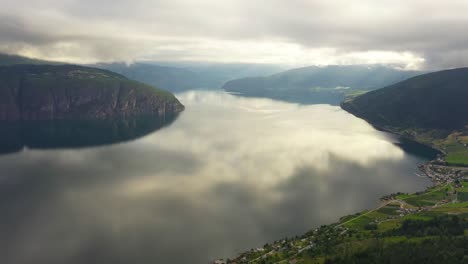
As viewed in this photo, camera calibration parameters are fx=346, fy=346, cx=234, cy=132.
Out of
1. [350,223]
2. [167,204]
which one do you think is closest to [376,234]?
[350,223]

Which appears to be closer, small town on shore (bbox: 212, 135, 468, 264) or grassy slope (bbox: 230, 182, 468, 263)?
grassy slope (bbox: 230, 182, 468, 263)

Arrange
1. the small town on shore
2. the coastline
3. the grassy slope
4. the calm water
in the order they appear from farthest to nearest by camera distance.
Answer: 1. the calm water
2. the small town on shore
3. the coastline
4. the grassy slope

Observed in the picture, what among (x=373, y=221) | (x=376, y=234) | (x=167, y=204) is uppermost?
(x=167, y=204)

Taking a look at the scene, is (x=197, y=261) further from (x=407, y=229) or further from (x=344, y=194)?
(x=344, y=194)

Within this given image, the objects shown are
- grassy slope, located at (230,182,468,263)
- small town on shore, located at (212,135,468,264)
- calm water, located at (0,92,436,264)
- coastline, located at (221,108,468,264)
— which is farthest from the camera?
calm water, located at (0,92,436,264)

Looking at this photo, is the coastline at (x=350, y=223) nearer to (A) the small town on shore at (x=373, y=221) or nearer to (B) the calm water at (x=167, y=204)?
(A) the small town on shore at (x=373, y=221)

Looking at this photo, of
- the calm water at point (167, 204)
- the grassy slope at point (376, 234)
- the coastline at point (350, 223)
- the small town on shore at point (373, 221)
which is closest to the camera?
the grassy slope at point (376, 234)

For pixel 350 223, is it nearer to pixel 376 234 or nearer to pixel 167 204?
pixel 376 234

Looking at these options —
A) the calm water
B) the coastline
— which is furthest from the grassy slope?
the calm water

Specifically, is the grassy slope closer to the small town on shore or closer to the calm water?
the small town on shore

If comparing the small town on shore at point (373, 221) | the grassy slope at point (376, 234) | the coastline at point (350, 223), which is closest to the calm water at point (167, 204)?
the coastline at point (350, 223)

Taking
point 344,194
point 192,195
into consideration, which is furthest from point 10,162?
point 344,194
